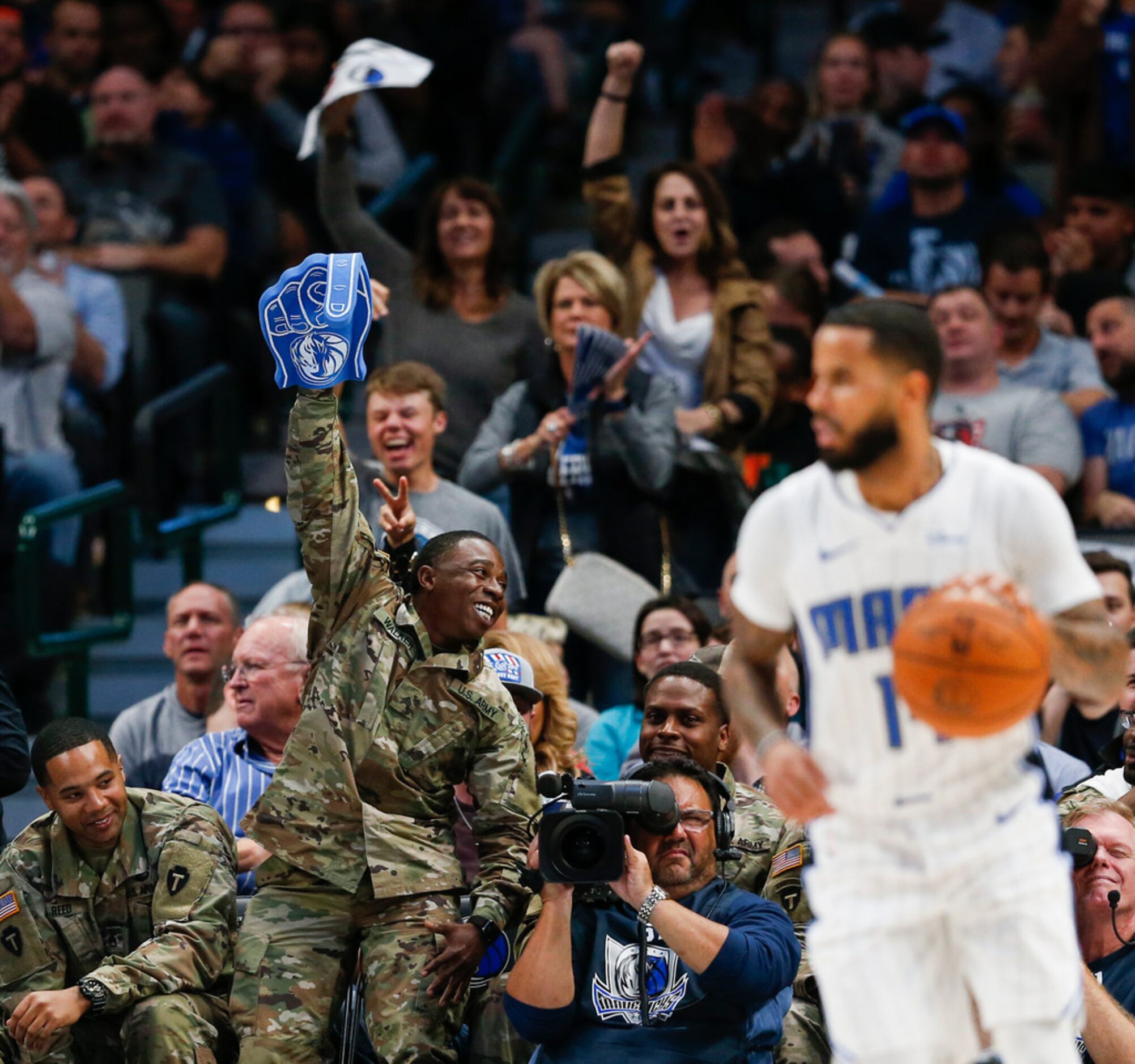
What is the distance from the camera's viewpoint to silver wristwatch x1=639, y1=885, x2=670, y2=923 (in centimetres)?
480

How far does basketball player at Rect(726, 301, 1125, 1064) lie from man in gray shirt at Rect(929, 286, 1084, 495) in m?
4.11

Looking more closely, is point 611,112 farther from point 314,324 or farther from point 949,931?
point 949,931

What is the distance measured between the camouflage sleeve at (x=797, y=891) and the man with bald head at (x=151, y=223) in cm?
503

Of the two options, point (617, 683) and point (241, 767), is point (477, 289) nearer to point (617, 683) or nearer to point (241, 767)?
point (617, 683)

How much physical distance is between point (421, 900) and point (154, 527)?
4.03m

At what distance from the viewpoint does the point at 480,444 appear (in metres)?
7.69

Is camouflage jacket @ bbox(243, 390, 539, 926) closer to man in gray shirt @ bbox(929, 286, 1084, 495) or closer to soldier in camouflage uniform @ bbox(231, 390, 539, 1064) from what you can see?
soldier in camouflage uniform @ bbox(231, 390, 539, 1064)

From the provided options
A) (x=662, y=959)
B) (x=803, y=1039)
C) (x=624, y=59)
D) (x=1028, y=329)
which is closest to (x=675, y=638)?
(x=803, y=1039)

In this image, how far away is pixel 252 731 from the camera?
6258mm

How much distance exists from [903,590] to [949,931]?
0.63 metres

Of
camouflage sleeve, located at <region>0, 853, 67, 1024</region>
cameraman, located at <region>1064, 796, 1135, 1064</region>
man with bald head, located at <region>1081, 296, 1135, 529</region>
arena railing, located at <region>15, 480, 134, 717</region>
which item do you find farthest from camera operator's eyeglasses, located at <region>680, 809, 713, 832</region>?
arena railing, located at <region>15, 480, 134, 717</region>

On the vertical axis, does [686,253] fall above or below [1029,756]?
above

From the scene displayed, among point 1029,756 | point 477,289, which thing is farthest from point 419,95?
point 1029,756

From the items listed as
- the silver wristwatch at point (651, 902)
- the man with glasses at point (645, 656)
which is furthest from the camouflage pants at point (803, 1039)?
Answer: the man with glasses at point (645, 656)
